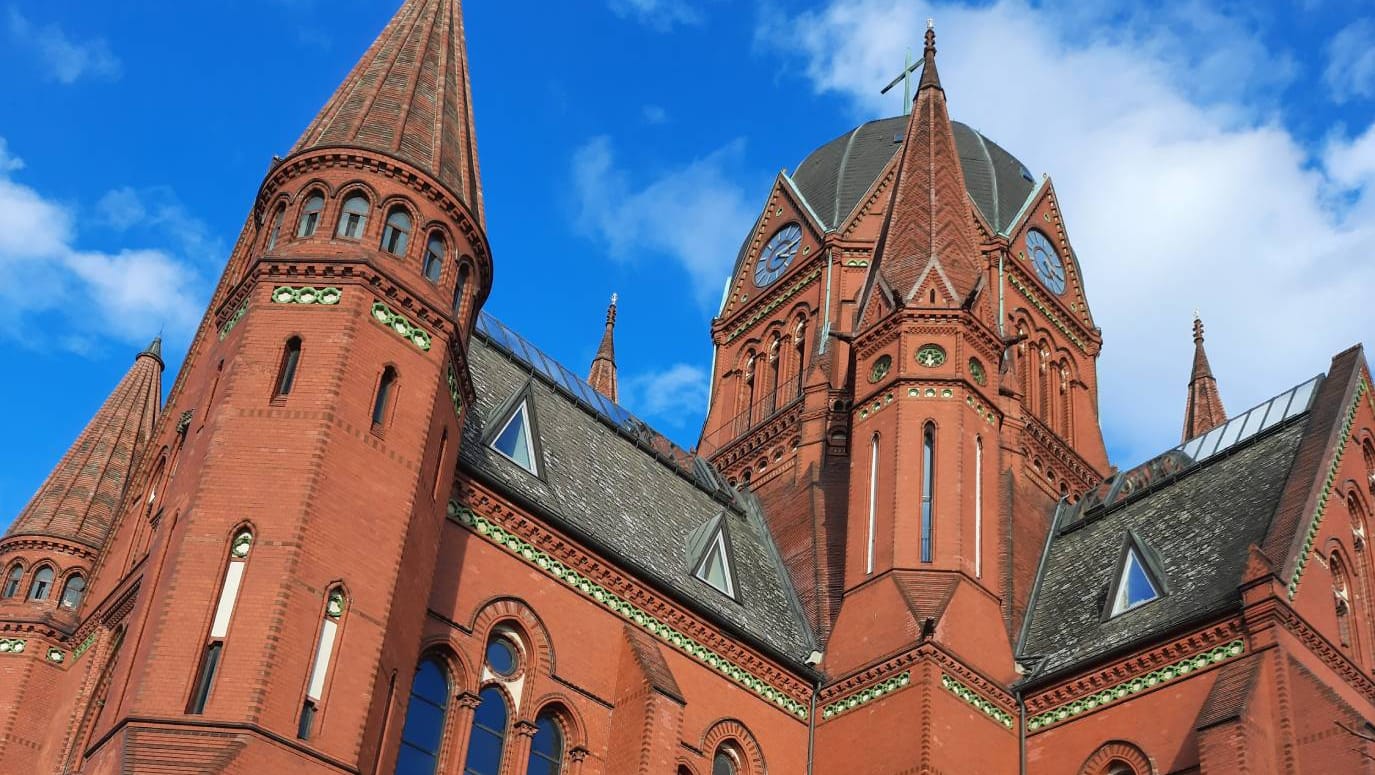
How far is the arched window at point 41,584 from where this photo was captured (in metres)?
31.5

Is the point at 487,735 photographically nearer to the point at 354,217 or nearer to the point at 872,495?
the point at 354,217

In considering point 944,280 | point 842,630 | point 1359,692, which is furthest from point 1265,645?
point 944,280

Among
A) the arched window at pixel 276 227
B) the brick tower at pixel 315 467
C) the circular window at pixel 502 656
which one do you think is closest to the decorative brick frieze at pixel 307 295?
the brick tower at pixel 315 467

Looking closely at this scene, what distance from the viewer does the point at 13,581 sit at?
3180cm

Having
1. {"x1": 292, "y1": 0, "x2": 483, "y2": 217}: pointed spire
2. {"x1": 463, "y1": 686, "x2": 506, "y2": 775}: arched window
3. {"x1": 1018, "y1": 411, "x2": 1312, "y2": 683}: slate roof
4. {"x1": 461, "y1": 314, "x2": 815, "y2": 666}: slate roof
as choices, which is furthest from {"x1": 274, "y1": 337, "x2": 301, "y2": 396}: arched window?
{"x1": 1018, "y1": 411, "x2": 1312, "y2": 683}: slate roof

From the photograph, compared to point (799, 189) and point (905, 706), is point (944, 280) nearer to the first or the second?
point (905, 706)

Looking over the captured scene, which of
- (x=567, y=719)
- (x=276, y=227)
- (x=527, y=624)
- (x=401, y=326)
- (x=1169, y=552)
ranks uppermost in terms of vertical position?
(x=276, y=227)

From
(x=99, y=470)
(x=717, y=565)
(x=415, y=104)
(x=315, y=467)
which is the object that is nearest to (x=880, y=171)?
(x=717, y=565)

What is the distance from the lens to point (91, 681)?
85.9 ft

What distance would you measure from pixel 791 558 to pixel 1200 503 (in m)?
9.30

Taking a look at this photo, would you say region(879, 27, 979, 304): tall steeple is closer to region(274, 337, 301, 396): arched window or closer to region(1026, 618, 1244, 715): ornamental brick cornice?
region(1026, 618, 1244, 715): ornamental brick cornice

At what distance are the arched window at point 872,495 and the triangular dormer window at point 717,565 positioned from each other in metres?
2.84

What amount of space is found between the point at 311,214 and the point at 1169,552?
18.0 meters

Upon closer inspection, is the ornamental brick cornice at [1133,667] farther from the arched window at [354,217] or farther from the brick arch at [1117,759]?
the arched window at [354,217]
